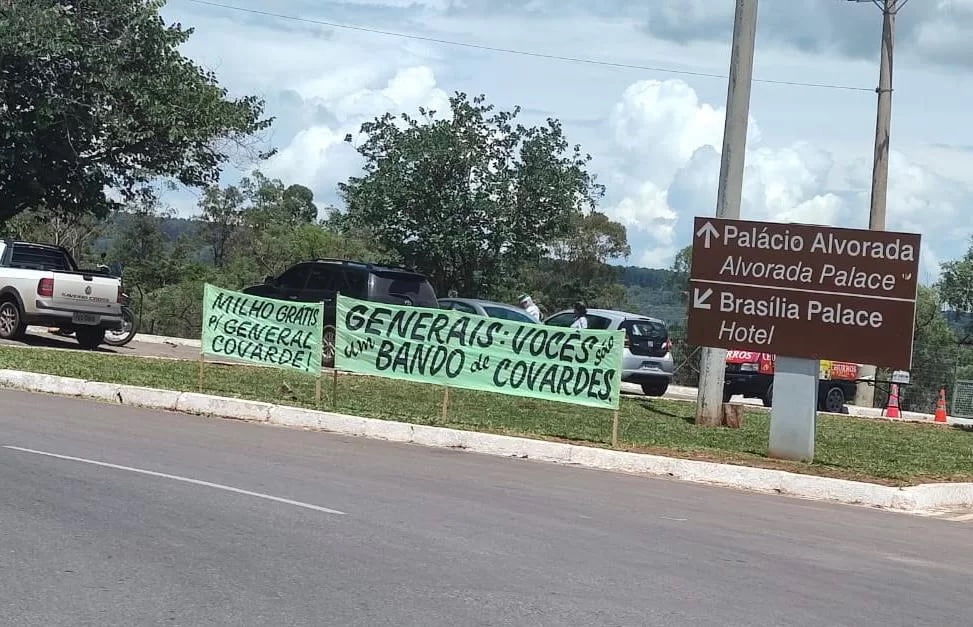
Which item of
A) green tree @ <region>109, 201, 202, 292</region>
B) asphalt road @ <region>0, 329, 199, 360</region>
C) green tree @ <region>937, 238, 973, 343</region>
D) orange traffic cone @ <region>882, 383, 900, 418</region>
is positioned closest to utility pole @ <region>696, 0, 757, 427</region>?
orange traffic cone @ <region>882, 383, 900, 418</region>

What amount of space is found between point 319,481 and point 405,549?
3040mm

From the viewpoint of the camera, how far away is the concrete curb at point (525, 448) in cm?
1240

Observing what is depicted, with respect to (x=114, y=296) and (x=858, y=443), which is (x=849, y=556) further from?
(x=114, y=296)

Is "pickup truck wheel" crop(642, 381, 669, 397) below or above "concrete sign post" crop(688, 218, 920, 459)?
below

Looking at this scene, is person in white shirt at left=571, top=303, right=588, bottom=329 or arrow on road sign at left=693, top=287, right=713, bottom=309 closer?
arrow on road sign at left=693, top=287, right=713, bottom=309

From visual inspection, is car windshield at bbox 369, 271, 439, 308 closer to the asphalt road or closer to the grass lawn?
the grass lawn

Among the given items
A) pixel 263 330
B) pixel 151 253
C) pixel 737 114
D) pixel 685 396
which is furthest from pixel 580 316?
pixel 151 253

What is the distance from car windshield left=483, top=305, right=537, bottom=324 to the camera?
24.2m

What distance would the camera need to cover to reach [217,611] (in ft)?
20.5

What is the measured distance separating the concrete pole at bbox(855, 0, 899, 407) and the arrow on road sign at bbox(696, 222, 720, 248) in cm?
1236

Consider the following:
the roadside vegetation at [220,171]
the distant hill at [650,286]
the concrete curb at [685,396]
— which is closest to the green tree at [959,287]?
the roadside vegetation at [220,171]

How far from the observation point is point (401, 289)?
23.8 metres

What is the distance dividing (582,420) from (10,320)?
12035 mm

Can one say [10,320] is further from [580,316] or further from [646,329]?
[646,329]
